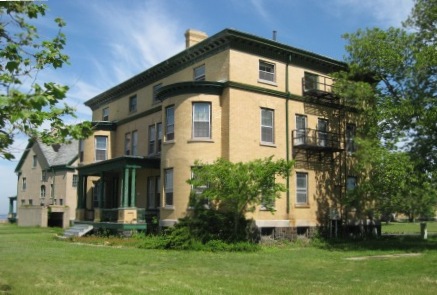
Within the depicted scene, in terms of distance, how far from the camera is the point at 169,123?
28266mm

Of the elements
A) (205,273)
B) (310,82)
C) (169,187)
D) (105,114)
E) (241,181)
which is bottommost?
(205,273)

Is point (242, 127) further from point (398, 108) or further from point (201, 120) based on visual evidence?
point (398, 108)

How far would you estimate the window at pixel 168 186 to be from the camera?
89.6 ft

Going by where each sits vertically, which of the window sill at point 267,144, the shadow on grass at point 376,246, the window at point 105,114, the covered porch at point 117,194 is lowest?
the shadow on grass at point 376,246

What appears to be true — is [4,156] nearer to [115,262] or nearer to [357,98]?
[115,262]

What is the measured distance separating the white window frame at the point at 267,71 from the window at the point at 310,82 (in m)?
2.59

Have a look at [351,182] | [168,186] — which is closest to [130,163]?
[168,186]

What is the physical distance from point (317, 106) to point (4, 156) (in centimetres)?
2488

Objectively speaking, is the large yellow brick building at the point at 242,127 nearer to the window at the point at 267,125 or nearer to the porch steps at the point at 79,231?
the window at the point at 267,125

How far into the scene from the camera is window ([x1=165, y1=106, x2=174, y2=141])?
28.0 meters

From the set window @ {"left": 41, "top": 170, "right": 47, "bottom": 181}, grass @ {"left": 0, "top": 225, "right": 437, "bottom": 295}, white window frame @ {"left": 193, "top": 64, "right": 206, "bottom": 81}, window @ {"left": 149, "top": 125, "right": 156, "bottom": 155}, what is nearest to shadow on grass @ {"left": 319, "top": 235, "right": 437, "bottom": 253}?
grass @ {"left": 0, "top": 225, "right": 437, "bottom": 295}

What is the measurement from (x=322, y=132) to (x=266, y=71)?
17.0 feet

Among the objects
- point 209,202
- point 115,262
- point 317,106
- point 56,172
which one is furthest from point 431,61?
point 56,172

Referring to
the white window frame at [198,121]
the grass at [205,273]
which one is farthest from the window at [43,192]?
the grass at [205,273]
